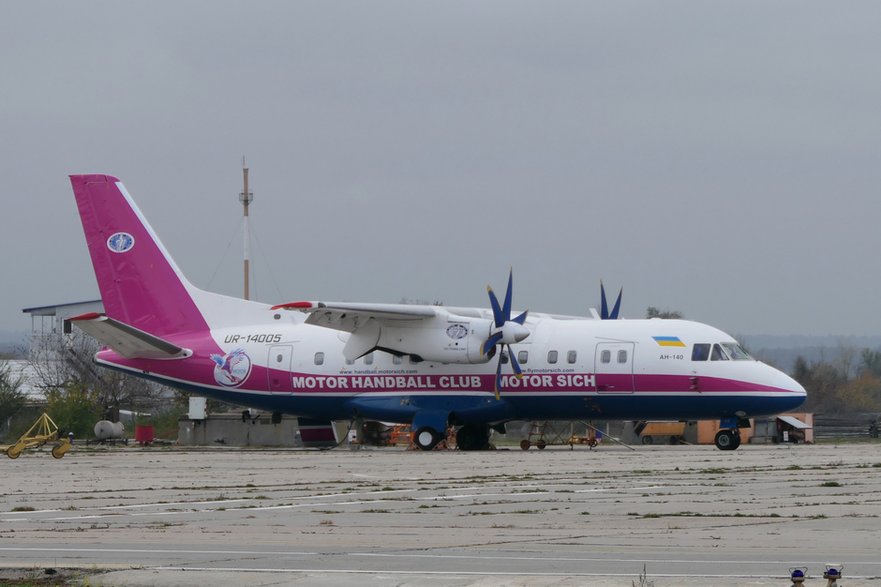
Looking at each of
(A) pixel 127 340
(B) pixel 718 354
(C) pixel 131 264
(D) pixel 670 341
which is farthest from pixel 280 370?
(B) pixel 718 354

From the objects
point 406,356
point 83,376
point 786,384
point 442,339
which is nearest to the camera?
point 786,384

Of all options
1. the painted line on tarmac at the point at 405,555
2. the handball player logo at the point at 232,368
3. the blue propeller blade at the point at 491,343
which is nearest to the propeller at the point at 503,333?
the blue propeller blade at the point at 491,343

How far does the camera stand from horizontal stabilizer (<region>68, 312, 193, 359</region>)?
40469 millimetres

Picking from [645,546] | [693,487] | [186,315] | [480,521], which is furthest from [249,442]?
[645,546]

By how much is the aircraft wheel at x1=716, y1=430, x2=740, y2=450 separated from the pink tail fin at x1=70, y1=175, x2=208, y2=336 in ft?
55.1

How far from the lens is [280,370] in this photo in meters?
43.2

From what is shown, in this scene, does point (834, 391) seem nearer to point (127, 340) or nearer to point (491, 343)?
point (491, 343)

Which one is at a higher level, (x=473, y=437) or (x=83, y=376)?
(x=83, y=376)

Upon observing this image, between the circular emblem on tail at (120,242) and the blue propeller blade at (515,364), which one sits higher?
the circular emblem on tail at (120,242)

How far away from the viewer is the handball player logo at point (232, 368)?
43531 millimetres

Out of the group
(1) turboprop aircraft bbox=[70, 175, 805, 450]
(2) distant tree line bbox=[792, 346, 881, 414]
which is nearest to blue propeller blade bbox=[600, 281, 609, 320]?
(1) turboprop aircraft bbox=[70, 175, 805, 450]

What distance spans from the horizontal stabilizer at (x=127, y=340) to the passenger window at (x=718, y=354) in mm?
16375

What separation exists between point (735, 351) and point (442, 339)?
8.36m

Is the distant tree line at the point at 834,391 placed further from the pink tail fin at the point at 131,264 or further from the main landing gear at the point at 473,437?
the pink tail fin at the point at 131,264
